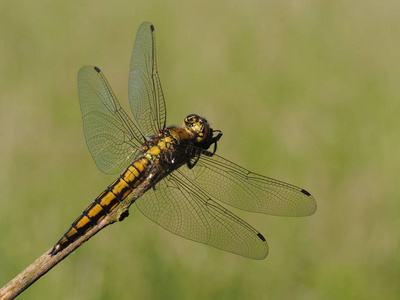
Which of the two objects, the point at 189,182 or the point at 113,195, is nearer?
the point at 113,195

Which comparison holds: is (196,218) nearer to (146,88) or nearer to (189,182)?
(189,182)

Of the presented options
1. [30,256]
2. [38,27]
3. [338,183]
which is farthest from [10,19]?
[338,183]

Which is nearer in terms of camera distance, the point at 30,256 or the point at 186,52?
the point at 30,256

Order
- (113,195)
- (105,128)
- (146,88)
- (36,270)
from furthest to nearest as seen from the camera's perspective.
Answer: (146,88) < (105,128) < (113,195) < (36,270)

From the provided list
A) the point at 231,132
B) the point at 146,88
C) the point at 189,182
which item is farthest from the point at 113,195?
the point at 231,132

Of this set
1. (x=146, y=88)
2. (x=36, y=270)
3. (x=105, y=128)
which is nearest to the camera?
(x=36, y=270)

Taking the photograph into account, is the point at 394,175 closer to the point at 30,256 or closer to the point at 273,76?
the point at 273,76
